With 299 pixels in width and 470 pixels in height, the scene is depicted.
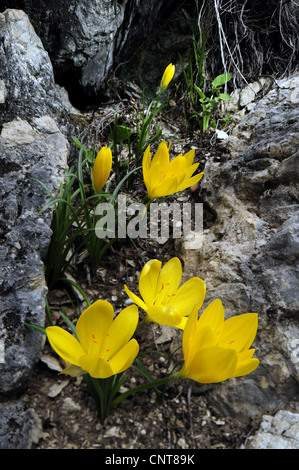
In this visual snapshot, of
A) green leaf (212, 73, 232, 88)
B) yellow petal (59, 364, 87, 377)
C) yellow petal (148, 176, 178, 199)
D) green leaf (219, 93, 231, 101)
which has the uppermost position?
green leaf (212, 73, 232, 88)

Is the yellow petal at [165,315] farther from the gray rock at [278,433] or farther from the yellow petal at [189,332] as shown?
the gray rock at [278,433]

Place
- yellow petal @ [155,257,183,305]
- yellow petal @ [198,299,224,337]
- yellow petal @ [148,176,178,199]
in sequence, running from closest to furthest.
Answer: yellow petal @ [198,299,224,337] < yellow petal @ [155,257,183,305] < yellow petal @ [148,176,178,199]

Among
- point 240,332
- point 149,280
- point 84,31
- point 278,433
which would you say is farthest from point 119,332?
point 84,31

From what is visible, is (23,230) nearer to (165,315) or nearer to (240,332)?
(165,315)

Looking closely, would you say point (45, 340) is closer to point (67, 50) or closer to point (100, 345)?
point (100, 345)

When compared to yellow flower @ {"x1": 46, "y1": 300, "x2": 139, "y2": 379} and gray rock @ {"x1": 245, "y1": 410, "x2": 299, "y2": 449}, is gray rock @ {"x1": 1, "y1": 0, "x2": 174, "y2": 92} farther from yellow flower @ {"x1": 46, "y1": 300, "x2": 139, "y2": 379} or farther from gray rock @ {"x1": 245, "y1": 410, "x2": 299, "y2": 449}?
gray rock @ {"x1": 245, "y1": 410, "x2": 299, "y2": 449}

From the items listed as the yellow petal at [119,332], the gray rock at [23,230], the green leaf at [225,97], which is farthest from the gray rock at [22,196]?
the green leaf at [225,97]

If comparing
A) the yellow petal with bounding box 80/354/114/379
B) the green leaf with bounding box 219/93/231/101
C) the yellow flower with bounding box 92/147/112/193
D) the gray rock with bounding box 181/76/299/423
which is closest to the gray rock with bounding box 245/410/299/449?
the gray rock with bounding box 181/76/299/423
